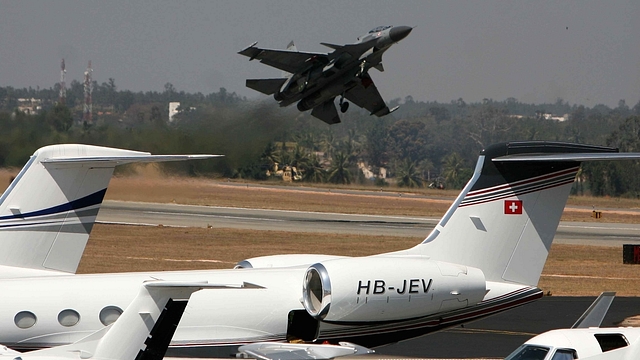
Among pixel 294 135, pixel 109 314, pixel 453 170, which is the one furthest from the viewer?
pixel 453 170

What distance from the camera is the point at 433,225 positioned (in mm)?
53594

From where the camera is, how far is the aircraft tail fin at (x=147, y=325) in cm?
988

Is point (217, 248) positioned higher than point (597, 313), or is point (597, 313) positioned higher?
point (597, 313)

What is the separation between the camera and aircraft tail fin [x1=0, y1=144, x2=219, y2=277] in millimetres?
14766

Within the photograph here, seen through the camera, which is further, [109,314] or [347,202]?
[347,202]

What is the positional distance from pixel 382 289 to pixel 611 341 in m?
3.38

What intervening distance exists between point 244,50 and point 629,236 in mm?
25399

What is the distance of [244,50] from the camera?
39.7 metres

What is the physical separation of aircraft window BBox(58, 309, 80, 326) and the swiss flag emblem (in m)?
7.00

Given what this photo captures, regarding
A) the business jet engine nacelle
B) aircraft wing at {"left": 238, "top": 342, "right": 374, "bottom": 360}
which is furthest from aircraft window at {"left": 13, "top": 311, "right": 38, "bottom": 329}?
the business jet engine nacelle

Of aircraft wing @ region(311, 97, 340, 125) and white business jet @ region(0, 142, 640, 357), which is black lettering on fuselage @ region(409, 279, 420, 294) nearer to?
white business jet @ region(0, 142, 640, 357)

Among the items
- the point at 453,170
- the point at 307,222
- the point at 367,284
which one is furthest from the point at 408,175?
the point at 367,284

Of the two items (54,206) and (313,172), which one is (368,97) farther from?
(313,172)

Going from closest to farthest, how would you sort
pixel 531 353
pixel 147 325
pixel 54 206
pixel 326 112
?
pixel 147 325
pixel 531 353
pixel 54 206
pixel 326 112
